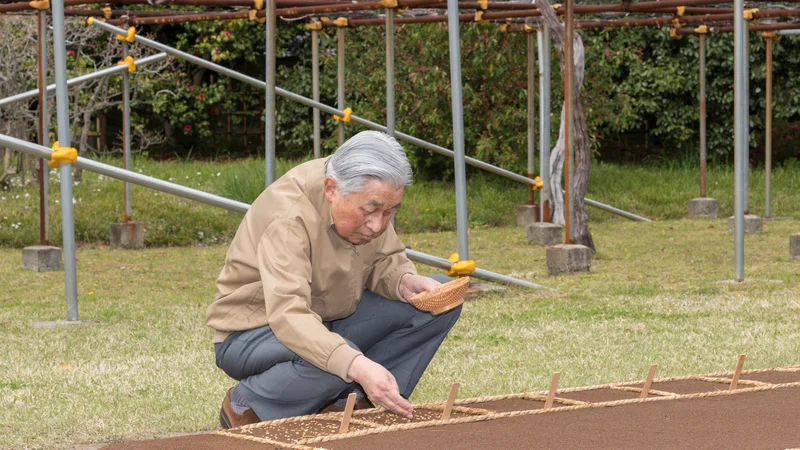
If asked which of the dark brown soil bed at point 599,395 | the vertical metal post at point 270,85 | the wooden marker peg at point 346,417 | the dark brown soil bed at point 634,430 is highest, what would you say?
the vertical metal post at point 270,85

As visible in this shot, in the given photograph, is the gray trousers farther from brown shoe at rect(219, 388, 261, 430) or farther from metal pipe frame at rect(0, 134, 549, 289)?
metal pipe frame at rect(0, 134, 549, 289)

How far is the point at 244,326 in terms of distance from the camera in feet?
11.5

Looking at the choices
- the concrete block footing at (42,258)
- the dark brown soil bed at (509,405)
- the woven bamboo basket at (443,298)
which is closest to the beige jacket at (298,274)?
the woven bamboo basket at (443,298)

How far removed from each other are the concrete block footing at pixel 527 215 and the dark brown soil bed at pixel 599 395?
784 centimetres

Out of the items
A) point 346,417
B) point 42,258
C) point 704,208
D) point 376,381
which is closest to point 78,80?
point 42,258

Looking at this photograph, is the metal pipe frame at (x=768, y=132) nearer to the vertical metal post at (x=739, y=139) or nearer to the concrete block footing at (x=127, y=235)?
the vertical metal post at (x=739, y=139)

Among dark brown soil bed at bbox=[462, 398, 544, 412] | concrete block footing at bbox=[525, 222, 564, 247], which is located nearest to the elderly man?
dark brown soil bed at bbox=[462, 398, 544, 412]

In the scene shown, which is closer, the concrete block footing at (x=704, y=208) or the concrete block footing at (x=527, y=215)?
the concrete block footing at (x=527, y=215)

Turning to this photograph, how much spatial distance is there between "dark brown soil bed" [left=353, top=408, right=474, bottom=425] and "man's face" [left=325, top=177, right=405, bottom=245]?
0.57m

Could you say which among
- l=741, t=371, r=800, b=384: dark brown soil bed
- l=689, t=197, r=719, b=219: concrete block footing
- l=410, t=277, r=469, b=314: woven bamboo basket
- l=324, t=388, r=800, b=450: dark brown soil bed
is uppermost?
l=410, t=277, r=469, b=314: woven bamboo basket

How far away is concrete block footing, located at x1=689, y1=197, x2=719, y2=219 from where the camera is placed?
12656mm

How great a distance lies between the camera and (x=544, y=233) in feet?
34.1

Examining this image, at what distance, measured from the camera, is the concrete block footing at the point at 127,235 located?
33.7 ft

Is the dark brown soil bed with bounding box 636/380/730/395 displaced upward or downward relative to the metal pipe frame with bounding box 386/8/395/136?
downward
